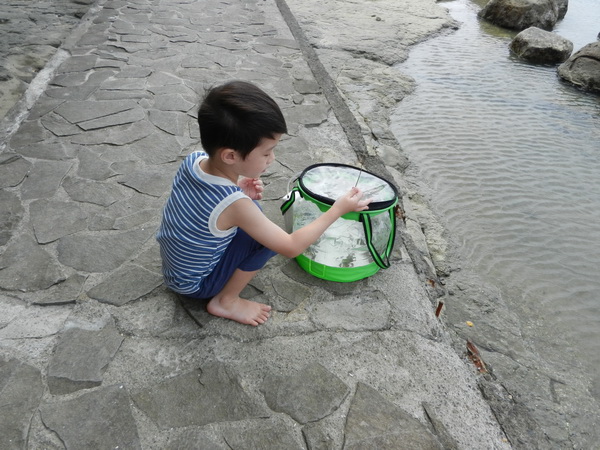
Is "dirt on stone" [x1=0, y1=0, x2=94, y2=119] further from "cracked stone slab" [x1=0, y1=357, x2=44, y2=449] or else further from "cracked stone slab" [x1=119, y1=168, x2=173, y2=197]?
"cracked stone slab" [x1=0, y1=357, x2=44, y2=449]

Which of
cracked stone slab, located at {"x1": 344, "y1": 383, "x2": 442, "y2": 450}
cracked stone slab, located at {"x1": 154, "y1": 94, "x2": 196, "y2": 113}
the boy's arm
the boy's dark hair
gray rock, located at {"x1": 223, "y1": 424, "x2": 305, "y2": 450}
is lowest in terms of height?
cracked stone slab, located at {"x1": 154, "y1": 94, "x2": 196, "y2": 113}

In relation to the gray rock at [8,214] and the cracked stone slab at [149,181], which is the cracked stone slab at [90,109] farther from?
the gray rock at [8,214]

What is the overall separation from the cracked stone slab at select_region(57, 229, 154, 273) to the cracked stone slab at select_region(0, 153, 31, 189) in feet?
2.69

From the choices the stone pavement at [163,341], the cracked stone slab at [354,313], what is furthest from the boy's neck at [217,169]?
the cracked stone slab at [354,313]

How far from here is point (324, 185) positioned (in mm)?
2654

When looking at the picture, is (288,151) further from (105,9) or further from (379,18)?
(379,18)

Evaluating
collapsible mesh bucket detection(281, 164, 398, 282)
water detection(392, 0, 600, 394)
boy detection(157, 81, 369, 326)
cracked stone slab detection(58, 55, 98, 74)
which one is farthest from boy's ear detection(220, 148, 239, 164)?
cracked stone slab detection(58, 55, 98, 74)

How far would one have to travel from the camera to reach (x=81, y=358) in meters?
2.10

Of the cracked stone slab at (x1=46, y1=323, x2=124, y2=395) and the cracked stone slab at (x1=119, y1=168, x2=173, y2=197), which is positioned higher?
the cracked stone slab at (x1=46, y1=323, x2=124, y2=395)

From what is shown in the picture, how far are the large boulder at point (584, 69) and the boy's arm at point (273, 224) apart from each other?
270 inches

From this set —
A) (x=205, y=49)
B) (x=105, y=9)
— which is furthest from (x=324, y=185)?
(x=105, y=9)

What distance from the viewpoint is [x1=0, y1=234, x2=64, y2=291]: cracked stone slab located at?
96.7 inches

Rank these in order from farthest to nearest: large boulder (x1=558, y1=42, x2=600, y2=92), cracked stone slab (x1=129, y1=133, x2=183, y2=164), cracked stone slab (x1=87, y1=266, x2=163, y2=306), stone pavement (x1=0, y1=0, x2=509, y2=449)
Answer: large boulder (x1=558, y1=42, x2=600, y2=92) < cracked stone slab (x1=129, y1=133, x2=183, y2=164) < cracked stone slab (x1=87, y1=266, x2=163, y2=306) < stone pavement (x1=0, y1=0, x2=509, y2=449)

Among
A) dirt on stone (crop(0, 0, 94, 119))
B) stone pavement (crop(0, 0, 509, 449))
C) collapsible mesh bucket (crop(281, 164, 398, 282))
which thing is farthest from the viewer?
dirt on stone (crop(0, 0, 94, 119))
